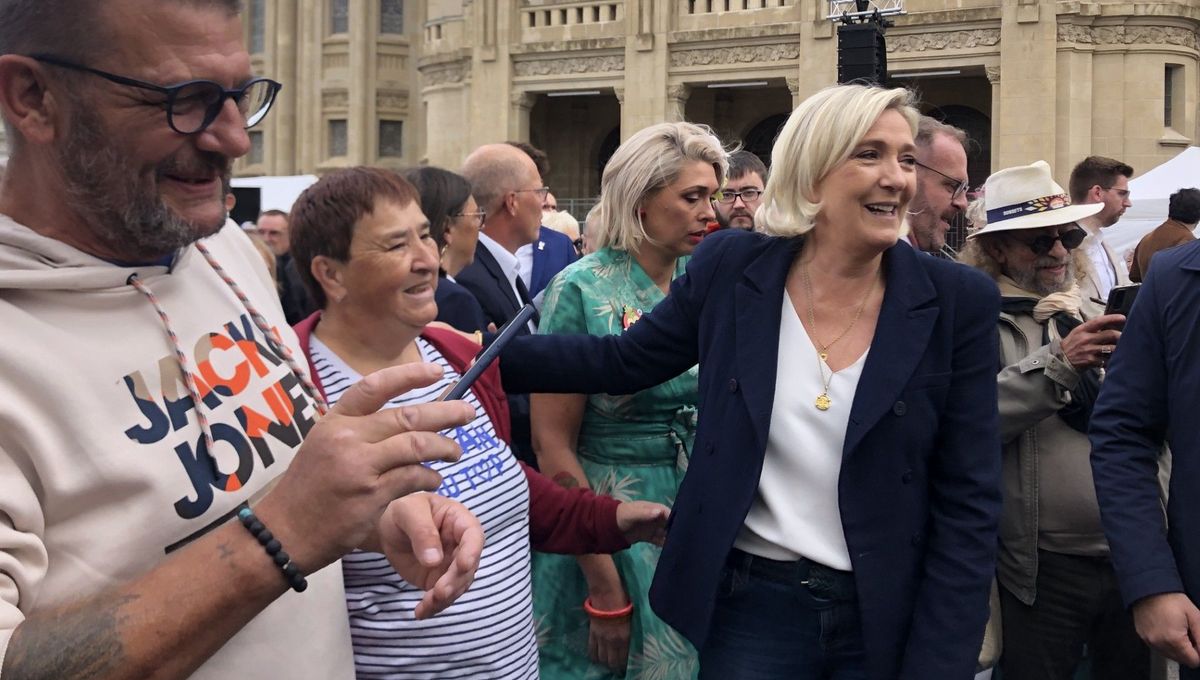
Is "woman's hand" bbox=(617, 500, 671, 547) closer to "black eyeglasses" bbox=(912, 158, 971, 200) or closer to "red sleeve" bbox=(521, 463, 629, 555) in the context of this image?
"red sleeve" bbox=(521, 463, 629, 555)

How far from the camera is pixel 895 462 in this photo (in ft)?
9.04

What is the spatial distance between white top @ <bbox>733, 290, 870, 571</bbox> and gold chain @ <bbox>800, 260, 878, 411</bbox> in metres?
0.01

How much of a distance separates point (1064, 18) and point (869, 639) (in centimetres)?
1835

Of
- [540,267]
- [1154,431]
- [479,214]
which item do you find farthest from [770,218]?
[540,267]

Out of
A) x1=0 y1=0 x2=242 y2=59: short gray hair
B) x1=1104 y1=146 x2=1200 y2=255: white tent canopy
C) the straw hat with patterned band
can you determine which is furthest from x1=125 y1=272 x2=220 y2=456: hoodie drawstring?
x1=1104 y1=146 x2=1200 y2=255: white tent canopy

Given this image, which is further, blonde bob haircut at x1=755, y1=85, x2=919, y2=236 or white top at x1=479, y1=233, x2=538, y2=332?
white top at x1=479, y1=233, x2=538, y2=332

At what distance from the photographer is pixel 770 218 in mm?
3117

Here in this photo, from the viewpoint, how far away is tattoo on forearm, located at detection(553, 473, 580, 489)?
12.3 feet

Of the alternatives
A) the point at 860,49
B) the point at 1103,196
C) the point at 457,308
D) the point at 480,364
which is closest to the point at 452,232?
the point at 457,308

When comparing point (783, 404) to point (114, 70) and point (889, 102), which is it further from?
point (114, 70)

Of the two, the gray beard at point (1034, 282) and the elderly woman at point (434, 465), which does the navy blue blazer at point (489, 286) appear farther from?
the gray beard at point (1034, 282)

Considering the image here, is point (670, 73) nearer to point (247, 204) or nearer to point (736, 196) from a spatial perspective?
point (247, 204)

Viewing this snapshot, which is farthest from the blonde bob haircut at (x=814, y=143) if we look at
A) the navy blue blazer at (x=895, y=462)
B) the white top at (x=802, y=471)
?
the white top at (x=802, y=471)

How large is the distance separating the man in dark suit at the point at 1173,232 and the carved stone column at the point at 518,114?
17001mm
